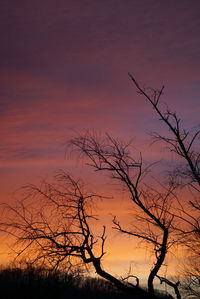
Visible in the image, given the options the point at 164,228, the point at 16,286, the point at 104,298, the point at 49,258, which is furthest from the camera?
the point at 104,298

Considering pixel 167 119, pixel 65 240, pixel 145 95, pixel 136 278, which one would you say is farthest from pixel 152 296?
pixel 145 95

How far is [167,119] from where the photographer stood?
12.6 meters

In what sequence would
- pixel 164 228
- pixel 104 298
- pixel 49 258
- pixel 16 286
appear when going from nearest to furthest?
pixel 49 258
pixel 164 228
pixel 16 286
pixel 104 298

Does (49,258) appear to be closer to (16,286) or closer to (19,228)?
(19,228)

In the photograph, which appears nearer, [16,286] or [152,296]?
[152,296]

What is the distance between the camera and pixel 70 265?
39.8 ft

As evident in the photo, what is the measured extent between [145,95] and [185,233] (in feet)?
15.0

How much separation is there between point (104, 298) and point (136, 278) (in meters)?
119

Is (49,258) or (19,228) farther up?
(19,228)

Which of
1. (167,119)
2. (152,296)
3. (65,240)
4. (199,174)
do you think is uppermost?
(167,119)

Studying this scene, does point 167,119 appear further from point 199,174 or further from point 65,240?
point 65,240

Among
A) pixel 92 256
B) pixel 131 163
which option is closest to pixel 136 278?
pixel 92 256

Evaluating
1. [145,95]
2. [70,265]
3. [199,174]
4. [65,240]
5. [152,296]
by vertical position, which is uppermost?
[145,95]

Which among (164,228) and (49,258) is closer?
(49,258)
